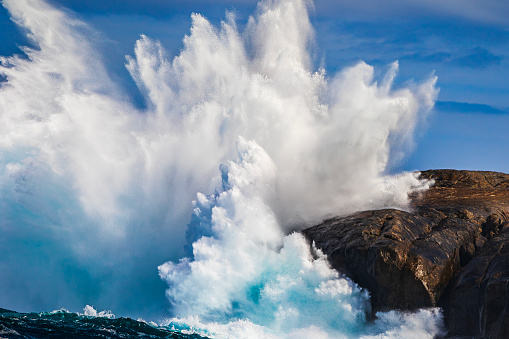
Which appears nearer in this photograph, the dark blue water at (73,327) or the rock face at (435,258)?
the dark blue water at (73,327)

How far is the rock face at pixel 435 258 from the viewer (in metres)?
15.1

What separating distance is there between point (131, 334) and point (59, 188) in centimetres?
1243

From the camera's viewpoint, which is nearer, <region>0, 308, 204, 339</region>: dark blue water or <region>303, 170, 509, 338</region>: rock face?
<region>0, 308, 204, 339</region>: dark blue water

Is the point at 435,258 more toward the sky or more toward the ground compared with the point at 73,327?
more toward the sky

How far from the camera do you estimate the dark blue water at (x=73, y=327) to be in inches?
564

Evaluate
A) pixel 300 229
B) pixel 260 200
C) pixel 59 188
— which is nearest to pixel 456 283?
pixel 300 229

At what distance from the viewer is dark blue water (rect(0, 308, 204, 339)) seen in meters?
14.3

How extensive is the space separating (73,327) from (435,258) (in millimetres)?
13375

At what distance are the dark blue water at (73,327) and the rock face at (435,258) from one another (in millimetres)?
6993

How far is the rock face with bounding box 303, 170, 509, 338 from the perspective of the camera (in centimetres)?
1511

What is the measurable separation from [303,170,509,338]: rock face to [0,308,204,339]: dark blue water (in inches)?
275

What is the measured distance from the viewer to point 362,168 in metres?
23.7

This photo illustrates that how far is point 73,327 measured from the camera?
15.7m

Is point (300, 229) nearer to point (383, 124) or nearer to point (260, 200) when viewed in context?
point (260, 200)
